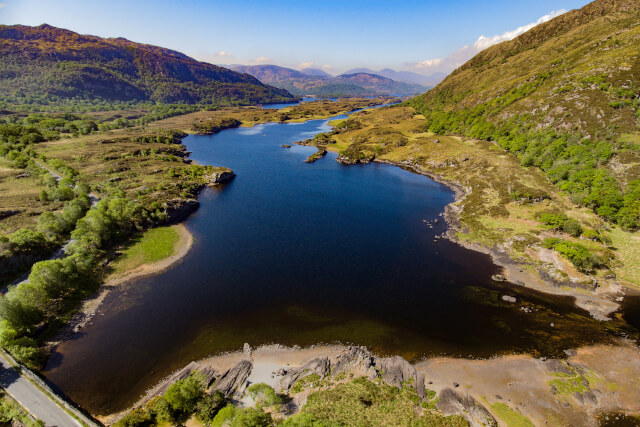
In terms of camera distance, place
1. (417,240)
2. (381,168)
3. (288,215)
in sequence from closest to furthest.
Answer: (417,240) < (288,215) < (381,168)

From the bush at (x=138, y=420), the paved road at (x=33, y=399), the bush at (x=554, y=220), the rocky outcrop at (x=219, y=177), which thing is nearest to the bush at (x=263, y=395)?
the bush at (x=138, y=420)

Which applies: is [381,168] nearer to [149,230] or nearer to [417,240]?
[417,240]

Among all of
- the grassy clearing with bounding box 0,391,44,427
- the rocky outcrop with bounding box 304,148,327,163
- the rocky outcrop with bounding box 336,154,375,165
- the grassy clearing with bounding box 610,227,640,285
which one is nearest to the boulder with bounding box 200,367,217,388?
the grassy clearing with bounding box 0,391,44,427

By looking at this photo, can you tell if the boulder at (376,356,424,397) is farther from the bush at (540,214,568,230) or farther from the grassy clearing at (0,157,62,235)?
the grassy clearing at (0,157,62,235)

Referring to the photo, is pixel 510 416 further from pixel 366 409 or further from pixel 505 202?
pixel 505 202

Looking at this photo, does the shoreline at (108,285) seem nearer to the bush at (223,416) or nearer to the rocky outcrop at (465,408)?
the bush at (223,416)

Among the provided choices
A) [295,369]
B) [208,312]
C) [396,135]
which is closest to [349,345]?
[295,369]
